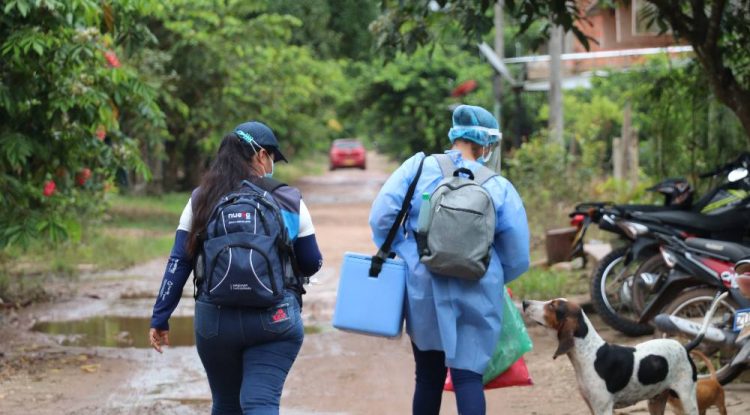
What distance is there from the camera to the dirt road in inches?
284

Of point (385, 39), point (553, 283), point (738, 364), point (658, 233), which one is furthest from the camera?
point (553, 283)

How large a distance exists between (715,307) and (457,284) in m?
2.14

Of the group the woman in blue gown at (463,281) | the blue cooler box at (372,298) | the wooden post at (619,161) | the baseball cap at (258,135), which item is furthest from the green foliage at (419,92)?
the baseball cap at (258,135)

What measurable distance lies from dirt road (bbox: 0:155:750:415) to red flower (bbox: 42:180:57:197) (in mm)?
1236

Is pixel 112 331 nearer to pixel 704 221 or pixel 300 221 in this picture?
pixel 704 221

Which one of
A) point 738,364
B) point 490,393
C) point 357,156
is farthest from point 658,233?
point 357,156

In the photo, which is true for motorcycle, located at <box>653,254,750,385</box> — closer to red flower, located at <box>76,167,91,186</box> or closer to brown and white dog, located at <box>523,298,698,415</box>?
brown and white dog, located at <box>523,298,698,415</box>

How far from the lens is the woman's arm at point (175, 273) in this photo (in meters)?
4.63

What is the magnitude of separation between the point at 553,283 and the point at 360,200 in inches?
840

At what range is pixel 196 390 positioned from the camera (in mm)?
7742

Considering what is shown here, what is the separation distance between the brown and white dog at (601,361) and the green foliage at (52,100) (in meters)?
4.23

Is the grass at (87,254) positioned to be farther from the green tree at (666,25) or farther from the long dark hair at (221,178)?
the long dark hair at (221,178)

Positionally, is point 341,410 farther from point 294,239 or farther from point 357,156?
point 357,156

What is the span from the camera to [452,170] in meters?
5.11
